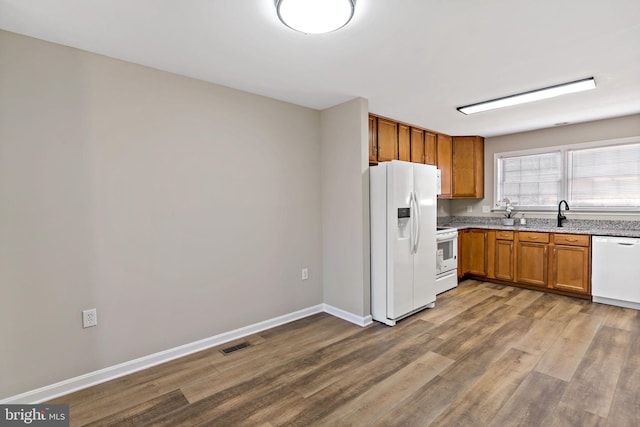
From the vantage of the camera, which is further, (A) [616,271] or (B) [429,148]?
(B) [429,148]

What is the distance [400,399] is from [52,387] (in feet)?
7.75

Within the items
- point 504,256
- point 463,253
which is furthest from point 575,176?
point 463,253

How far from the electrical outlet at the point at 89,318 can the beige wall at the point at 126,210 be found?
0.10ft

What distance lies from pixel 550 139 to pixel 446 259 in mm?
2428

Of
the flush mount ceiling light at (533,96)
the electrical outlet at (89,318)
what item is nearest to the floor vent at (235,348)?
the electrical outlet at (89,318)

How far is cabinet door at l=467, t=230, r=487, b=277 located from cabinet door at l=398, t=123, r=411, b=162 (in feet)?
5.88

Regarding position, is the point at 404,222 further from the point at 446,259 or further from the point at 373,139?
the point at 446,259

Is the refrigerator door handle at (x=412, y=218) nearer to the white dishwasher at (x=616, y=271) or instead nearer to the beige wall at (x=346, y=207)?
the beige wall at (x=346, y=207)

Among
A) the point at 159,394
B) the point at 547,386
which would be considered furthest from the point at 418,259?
the point at 159,394

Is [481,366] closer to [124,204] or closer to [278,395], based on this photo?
[278,395]

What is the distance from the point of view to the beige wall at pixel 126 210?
2.03 metres

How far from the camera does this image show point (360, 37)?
2076mm

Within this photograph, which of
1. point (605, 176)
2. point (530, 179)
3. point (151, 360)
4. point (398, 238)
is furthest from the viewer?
point (530, 179)

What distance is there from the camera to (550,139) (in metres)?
4.67
